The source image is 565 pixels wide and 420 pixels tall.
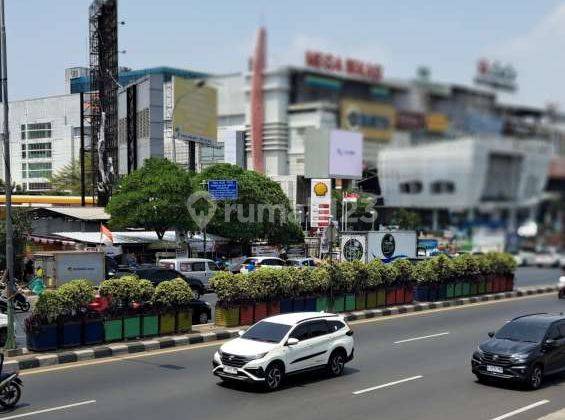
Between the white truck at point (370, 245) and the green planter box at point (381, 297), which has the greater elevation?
the white truck at point (370, 245)

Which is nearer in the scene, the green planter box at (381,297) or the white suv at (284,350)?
the white suv at (284,350)

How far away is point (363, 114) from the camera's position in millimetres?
13141

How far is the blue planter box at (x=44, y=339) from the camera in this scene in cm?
1706

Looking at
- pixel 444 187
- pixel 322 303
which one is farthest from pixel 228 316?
pixel 444 187

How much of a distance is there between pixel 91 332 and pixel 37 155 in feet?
86.1

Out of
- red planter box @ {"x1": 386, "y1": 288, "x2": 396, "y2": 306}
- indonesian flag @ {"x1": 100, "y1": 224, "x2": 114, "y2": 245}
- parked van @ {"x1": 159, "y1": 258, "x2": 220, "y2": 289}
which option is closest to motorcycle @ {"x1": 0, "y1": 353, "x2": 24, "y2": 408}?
red planter box @ {"x1": 386, "y1": 288, "x2": 396, "y2": 306}

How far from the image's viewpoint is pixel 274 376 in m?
13.7

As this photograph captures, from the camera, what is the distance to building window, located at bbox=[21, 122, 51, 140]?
121 feet

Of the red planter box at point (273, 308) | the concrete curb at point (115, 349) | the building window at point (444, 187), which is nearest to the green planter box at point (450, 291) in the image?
the concrete curb at point (115, 349)

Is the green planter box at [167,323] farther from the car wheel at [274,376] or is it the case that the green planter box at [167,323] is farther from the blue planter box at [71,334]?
the car wheel at [274,376]

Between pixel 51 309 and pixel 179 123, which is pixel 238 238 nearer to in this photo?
pixel 179 123

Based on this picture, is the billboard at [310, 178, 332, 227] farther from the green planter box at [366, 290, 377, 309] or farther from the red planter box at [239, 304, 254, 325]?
the red planter box at [239, 304, 254, 325]

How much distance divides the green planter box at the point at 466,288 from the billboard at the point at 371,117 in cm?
1978

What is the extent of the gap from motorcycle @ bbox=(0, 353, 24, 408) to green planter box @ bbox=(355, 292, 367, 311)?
15781mm
